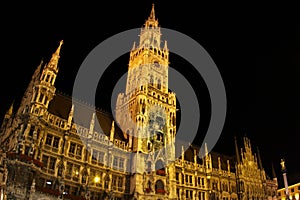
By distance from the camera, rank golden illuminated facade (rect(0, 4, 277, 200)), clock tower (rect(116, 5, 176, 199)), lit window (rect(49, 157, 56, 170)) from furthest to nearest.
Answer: clock tower (rect(116, 5, 176, 199)) < lit window (rect(49, 157, 56, 170)) < golden illuminated facade (rect(0, 4, 277, 200))

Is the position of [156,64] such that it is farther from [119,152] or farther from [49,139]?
[49,139]

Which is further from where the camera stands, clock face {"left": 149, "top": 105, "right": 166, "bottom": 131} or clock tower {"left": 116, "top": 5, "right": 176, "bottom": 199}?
clock face {"left": 149, "top": 105, "right": 166, "bottom": 131}

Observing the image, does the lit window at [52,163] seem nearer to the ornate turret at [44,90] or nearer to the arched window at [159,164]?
the ornate turret at [44,90]

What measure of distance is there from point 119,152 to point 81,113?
10.5 m

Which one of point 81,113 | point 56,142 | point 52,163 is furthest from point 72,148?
point 81,113

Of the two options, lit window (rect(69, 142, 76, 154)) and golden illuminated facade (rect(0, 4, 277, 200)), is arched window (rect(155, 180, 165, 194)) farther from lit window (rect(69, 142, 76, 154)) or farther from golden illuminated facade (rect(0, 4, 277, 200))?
lit window (rect(69, 142, 76, 154))

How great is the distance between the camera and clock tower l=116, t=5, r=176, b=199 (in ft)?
174

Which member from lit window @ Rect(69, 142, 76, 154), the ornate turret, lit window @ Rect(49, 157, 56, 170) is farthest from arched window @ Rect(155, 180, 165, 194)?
the ornate turret

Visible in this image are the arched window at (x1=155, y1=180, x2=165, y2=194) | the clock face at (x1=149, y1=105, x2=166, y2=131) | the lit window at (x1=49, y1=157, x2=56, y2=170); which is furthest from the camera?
the clock face at (x1=149, y1=105, x2=166, y2=131)

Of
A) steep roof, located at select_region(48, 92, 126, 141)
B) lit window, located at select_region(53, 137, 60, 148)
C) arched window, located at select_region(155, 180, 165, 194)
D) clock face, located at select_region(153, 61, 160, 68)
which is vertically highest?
clock face, located at select_region(153, 61, 160, 68)

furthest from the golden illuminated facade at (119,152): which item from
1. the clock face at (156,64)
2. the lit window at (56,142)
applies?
the clock face at (156,64)

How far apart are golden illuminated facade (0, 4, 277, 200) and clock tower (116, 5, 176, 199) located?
0.60 feet

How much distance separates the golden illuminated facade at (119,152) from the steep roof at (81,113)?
243 mm

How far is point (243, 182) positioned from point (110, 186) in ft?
122
